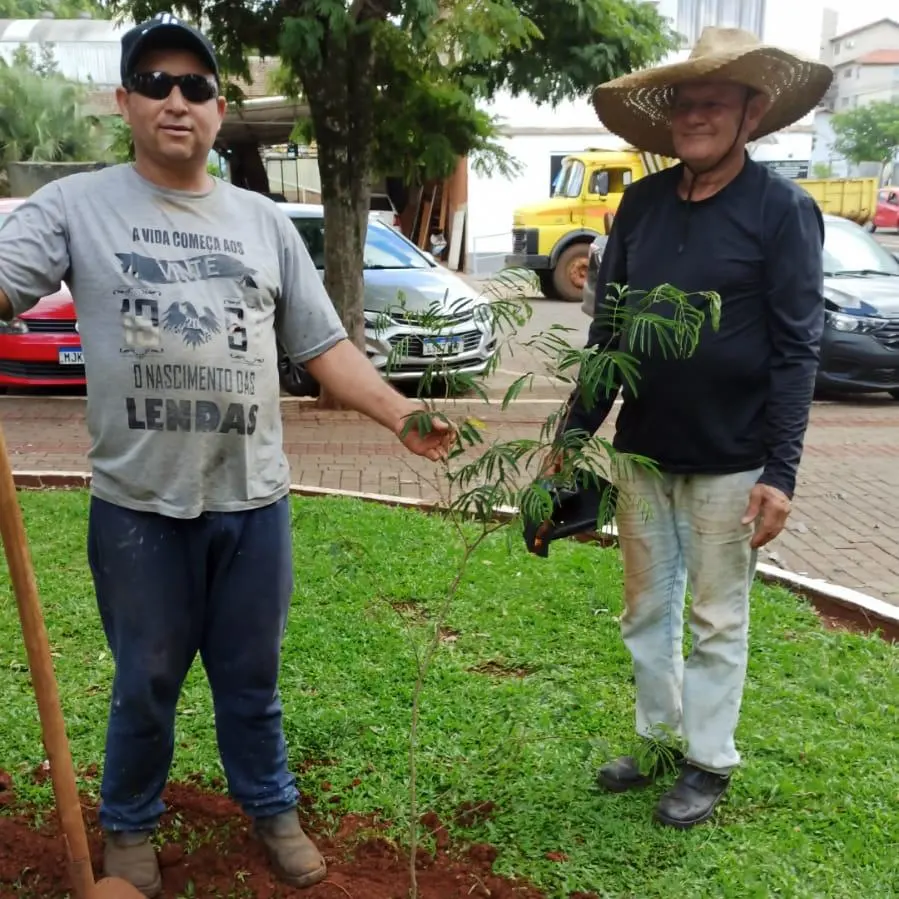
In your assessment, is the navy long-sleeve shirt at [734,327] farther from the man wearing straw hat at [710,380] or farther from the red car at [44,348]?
the red car at [44,348]

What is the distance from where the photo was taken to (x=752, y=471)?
108 inches

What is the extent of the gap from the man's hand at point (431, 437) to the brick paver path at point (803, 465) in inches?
91.3

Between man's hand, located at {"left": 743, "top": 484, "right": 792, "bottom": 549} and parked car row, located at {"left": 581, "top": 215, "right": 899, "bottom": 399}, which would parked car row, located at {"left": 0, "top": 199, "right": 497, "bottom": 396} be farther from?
man's hand, located at {"left": 743, "top": 484, "right": 792, "bottom": 549}

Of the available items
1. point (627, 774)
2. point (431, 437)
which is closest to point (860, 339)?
point (627, 774)

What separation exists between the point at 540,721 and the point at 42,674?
1826 mm

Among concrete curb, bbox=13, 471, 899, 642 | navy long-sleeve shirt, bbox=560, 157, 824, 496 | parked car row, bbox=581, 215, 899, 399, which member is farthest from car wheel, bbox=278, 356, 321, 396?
navy long-sleeve shirt, bbox=560, 157, 824, 496

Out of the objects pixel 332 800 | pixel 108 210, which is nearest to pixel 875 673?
pixel 332 800

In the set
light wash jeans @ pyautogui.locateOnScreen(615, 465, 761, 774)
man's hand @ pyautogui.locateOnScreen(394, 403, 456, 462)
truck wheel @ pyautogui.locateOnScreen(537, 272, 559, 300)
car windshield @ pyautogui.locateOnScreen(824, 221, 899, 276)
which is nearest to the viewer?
man's hand @ pyautogui.locateOnScreen(394, 403, 456, 462)

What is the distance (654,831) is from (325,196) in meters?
6.53

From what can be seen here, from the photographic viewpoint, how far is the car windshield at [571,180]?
62.0 ft

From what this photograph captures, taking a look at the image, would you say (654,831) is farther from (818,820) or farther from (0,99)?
(0,99)

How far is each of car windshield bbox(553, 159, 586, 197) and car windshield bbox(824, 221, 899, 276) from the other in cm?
786

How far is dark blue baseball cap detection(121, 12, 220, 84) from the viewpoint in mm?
2203

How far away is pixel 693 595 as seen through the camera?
285 centimetres
